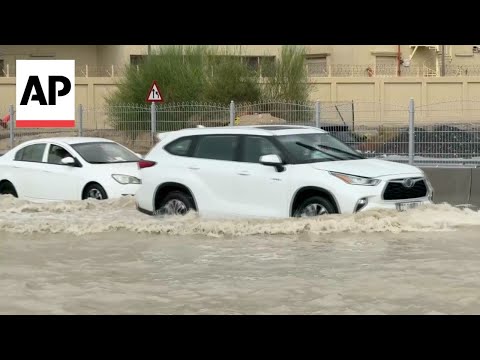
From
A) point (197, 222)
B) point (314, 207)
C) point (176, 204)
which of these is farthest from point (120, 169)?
point (314, 207)

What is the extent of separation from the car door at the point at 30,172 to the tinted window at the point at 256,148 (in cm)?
470

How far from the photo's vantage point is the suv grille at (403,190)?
39.1ft

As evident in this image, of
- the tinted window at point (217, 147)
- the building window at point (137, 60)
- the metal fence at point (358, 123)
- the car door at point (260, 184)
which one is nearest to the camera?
the car door at point (260, 184)

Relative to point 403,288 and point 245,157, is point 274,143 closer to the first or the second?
point 245,157

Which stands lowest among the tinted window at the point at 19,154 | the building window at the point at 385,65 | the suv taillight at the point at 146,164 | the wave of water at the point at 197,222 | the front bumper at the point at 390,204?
the wave of water at the point at 197,222

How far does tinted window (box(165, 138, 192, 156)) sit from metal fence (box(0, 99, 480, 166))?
193 inches

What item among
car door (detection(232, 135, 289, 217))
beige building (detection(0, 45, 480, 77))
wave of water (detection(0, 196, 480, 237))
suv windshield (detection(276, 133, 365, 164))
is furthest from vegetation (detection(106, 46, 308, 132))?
car door (detection(232, 135, 289, 217))

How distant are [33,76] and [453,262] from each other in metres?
19.5

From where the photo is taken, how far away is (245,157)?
12.7m

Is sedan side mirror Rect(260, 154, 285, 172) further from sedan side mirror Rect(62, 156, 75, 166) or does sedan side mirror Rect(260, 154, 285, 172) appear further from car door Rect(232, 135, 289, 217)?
sedan side mirror Rect(62, 156, 75, 166)

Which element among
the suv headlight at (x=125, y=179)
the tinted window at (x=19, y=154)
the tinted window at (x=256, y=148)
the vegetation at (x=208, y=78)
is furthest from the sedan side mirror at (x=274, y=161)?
the vegetation at (x=208, y=78)

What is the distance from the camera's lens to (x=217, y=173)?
12.6 metres

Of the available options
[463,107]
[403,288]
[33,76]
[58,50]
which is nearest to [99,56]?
[58,50]

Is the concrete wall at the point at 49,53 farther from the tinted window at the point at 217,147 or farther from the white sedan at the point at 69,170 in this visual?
the tinted window at the point at 217,147
